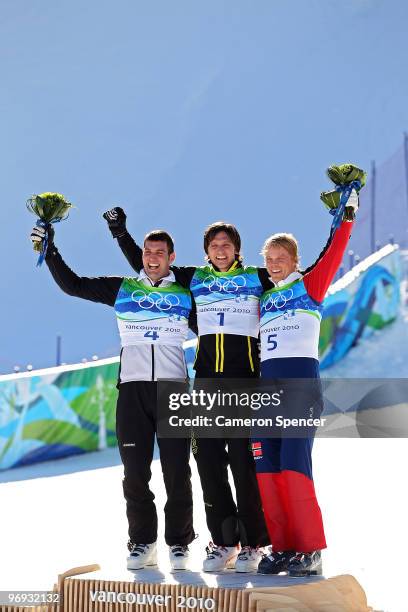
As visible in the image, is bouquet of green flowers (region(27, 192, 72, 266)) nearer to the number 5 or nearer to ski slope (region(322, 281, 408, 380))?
the number 5

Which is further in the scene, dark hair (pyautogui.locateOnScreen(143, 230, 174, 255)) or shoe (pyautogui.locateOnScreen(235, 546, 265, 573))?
dark hair (pyautogui.locateOnScreen(143, 230, 174, 255))

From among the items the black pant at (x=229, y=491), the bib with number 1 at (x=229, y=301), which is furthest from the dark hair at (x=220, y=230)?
the black pant at (x=229, y=491)

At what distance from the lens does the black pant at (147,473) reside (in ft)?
14.3

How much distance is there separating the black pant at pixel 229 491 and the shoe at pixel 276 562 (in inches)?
8.9

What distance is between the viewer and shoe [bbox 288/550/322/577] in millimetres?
3959

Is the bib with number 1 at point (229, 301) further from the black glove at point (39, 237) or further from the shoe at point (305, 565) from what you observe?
the shoe at point (305, 565)

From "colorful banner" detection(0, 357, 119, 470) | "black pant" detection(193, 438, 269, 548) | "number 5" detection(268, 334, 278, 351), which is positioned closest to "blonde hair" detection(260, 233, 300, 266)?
"number 5" detection(268, 334, 278, 351)

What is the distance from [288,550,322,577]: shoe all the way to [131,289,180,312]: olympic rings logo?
135 centimetres

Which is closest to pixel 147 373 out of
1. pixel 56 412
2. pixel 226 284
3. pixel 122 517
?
pixel 226 284

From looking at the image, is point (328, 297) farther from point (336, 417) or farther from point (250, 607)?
point (250, 607)

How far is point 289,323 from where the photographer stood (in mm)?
4320

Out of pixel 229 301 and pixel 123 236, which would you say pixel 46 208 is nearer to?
pixel 123 236

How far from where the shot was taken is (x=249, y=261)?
40.5 m

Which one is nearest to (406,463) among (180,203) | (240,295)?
(240,295)
